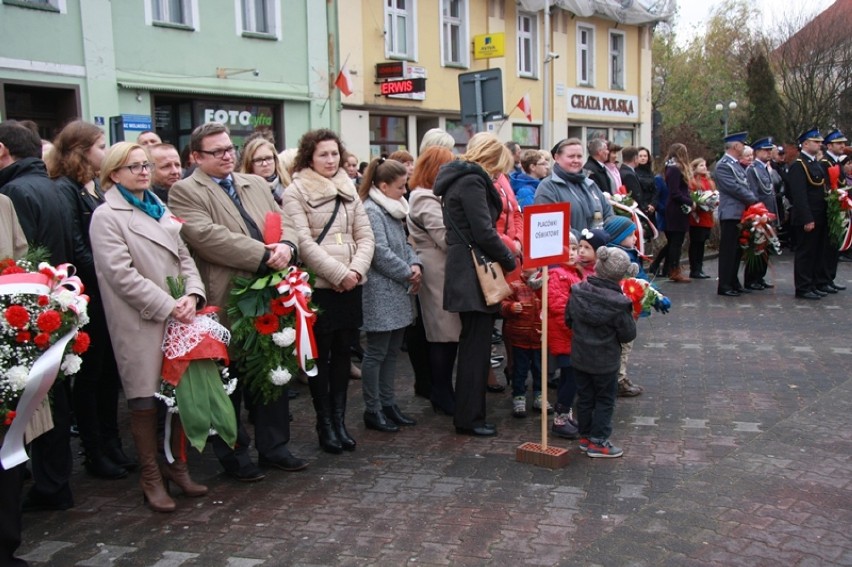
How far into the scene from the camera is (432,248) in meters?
6.47

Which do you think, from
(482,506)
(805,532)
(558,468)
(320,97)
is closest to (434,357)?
(558,468)

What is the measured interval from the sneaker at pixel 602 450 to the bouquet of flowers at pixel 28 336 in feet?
10.4

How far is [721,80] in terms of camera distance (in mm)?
47469

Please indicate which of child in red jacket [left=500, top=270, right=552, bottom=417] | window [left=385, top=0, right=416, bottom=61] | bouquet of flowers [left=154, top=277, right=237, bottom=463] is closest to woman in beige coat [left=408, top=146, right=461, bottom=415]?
child in red jacket [left=500, top=270, right=552, bottom=417]

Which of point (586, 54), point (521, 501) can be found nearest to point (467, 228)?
point (521, 501)

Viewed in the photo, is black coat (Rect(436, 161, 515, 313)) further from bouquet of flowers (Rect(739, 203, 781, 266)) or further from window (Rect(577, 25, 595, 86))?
window (Rect(577, 25, 595, 86))

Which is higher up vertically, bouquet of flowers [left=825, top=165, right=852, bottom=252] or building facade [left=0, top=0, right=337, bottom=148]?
building facade [left=0, top=0, right=337, bottom=148]

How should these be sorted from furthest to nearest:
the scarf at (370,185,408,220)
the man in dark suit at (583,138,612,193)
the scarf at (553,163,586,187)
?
the man in dark suit at (583,138,612,193) < the scarf at (553,163,586,187) < the scarf at (370,185,408,220)

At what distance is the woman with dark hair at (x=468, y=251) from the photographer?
5.87 m

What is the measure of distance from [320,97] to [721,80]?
33835 millimetres

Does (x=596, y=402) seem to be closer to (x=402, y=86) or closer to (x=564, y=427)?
(x=564, y=427)

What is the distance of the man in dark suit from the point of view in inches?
382

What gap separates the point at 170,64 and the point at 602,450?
13.7m

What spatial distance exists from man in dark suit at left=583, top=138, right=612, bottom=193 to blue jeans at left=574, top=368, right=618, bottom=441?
4.44 meters
